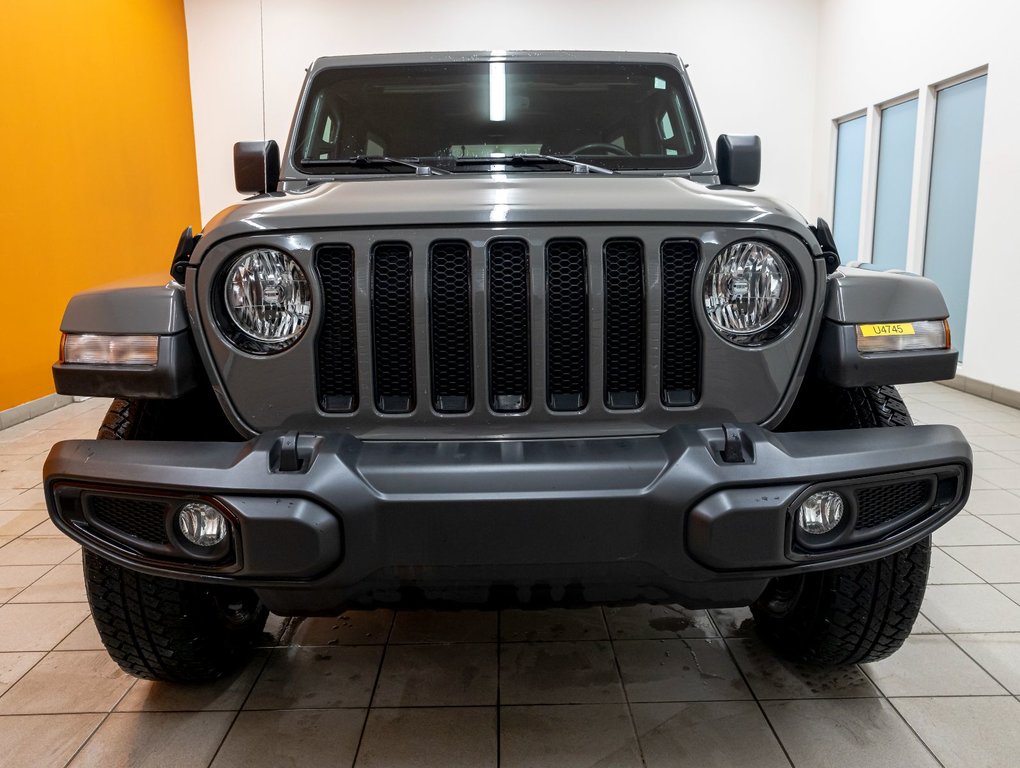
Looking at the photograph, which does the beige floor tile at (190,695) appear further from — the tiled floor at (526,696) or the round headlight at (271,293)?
the round headlight at (271,293)

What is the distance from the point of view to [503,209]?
158 cm

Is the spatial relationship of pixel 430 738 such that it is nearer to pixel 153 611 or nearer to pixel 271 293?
pixel 153 611

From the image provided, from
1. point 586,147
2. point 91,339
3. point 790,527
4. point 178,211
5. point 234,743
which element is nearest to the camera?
point 790,527

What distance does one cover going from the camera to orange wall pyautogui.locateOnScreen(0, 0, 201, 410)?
5.35 meters

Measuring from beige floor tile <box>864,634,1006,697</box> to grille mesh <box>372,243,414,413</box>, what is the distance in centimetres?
161

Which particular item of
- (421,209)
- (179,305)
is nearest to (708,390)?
(421,209)

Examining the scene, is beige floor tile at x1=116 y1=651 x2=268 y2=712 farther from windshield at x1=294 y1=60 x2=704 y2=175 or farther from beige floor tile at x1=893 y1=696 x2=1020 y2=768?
beige floor tile at x1=893 y1=696 x2=1020 y2=768

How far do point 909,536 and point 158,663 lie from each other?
1.87 meters

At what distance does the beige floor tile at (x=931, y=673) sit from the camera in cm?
208

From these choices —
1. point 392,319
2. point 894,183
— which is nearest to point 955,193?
point 894,183

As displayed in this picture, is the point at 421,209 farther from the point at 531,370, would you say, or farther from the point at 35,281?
the point at 35,281

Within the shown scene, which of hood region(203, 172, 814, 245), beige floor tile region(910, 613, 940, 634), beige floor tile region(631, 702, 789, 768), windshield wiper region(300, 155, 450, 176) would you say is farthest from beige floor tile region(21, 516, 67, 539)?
beige floor tile region(910, 613, 940, 634)

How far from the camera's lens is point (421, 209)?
159 cm

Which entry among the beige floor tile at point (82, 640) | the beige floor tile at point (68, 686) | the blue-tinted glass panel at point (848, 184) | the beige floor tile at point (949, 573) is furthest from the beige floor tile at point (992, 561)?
the blue-tinted glass panel at point (848, 184)
